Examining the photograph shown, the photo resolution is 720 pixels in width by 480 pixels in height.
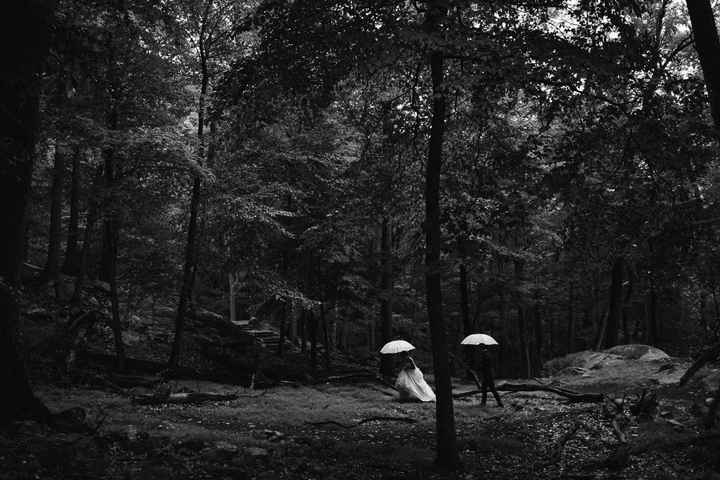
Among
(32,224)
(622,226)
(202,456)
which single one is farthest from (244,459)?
(32,224)

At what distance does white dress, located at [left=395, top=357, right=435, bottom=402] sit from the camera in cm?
1691

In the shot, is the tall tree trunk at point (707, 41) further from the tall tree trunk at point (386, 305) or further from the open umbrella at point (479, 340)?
the tall tree trunk at point (386, 305)

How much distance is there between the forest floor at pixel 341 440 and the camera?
7.09 metres

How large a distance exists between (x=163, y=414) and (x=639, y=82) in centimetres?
1134

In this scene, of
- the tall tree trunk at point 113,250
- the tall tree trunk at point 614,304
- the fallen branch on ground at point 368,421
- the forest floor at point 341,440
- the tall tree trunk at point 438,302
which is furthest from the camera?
the tall tree trunk at point 614,304

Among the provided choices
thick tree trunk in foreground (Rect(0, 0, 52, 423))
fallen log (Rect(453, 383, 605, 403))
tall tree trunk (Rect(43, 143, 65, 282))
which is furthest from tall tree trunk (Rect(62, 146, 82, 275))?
fallen log (Rect(453, 383, 605, 403))

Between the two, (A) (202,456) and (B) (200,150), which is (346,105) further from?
(A) (202,456)

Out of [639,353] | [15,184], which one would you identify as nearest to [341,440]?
[15,184]

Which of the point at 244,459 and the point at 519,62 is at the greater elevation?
the point at 519,62

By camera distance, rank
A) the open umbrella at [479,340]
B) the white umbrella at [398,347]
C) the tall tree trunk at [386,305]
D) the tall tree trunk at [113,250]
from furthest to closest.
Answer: the tall tree trunk at [386,305] → the white umbrella at [398,347] → the tall tree trunk at [113,250] → the open umbrella at [479,340]

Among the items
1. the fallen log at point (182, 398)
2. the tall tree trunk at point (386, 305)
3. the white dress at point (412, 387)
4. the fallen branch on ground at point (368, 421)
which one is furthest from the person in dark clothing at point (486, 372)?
the fallen log at point (182, 398)

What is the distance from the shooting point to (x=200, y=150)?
1714 centimetres

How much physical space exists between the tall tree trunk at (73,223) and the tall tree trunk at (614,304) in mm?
21860

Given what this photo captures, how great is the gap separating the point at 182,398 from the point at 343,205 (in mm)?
6736
